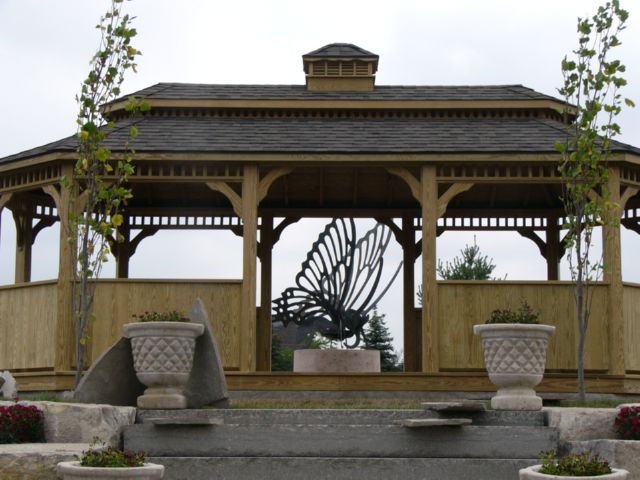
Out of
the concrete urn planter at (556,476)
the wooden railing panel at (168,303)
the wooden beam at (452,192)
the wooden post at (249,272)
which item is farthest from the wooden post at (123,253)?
the concrete urn planter at (556,476)

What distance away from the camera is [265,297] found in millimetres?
20234

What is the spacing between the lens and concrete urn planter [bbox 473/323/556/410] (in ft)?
38.2

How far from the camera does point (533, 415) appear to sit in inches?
455

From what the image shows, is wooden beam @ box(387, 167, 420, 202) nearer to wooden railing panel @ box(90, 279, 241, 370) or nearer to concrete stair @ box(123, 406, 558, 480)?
wooden railing panel @ box(90, 279, 241, 370)

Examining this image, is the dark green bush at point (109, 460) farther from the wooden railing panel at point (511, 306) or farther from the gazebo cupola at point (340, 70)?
the gazebo cupola at point (340, 70)

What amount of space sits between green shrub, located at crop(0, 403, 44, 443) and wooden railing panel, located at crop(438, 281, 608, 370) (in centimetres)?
688

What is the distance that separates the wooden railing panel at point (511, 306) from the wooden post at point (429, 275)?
0.13 meters

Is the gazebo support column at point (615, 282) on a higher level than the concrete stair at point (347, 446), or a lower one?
higher

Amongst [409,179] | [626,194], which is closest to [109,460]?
[409,179]

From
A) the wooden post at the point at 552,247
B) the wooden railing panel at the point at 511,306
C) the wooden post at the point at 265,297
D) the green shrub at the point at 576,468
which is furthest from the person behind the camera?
the wooden post at the point at 552,247

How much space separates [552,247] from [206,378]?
34.4 feet

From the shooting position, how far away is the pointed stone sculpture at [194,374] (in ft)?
39.9

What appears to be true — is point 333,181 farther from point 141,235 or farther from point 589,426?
point 589,426

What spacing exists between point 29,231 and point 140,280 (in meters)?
4.28
